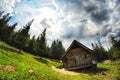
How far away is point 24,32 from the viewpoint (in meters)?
Answer: 76.4

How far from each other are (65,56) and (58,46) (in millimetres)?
77142

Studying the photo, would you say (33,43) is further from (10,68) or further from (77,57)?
(10,68)

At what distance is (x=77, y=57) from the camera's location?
5144 cm

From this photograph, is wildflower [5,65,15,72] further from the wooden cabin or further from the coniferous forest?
the coniferous forest

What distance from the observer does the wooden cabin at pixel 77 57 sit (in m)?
50.0

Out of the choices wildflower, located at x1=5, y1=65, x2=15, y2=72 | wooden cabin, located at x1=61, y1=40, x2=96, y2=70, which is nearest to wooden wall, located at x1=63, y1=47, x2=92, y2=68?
wooden cabin, located at x1=61, y1=40, x2=96, y2=70

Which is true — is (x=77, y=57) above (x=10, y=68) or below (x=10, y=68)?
above

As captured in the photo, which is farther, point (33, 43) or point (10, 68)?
point (33, 43)

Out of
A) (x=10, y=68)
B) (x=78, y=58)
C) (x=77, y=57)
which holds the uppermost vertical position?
(x=77, y=57)

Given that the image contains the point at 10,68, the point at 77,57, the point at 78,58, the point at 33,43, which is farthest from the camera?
the point at 33,43

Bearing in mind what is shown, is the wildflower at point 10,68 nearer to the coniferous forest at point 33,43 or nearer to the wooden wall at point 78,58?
the wooden wall at point 78,58

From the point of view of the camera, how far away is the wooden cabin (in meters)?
50.0

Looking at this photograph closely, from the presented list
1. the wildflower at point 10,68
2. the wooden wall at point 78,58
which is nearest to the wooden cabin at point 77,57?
the wooden wall at point 78,58

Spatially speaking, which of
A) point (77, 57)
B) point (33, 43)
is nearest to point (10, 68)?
point (77, 57)
